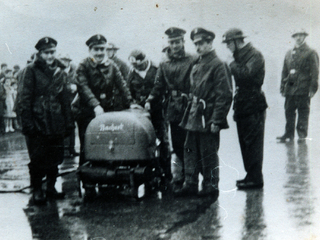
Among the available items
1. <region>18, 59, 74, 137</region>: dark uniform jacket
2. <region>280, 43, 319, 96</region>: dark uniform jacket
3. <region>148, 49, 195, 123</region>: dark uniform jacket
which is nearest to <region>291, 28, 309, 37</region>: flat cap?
<region>280, 43, 319, 96</region>: dark uniform jacket

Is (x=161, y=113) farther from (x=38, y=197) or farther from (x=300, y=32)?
(x=300, y=32)

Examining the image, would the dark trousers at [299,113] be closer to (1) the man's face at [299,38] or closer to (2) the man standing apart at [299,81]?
(2) the man standing apart at [299,81]

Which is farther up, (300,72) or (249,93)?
(300,72)

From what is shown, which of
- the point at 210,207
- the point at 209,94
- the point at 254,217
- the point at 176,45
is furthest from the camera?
the point at 176,45

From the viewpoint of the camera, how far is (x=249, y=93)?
4.23 m

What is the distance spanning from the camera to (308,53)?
429 cm

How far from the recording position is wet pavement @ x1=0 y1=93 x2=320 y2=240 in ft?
12.7

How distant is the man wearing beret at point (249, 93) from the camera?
13.8 feet

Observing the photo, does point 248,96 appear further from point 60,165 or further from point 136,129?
point 60,165

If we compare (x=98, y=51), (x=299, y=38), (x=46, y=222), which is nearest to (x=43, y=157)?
(x=46, y=222)

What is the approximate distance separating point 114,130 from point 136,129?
0.87 ft

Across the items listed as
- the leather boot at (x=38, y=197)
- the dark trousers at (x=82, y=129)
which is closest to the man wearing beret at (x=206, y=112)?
the dark trousers at (x=82, y=129)

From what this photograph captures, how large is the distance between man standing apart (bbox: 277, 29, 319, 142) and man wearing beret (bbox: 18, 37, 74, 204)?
111 inches

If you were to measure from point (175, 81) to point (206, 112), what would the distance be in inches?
22.4
